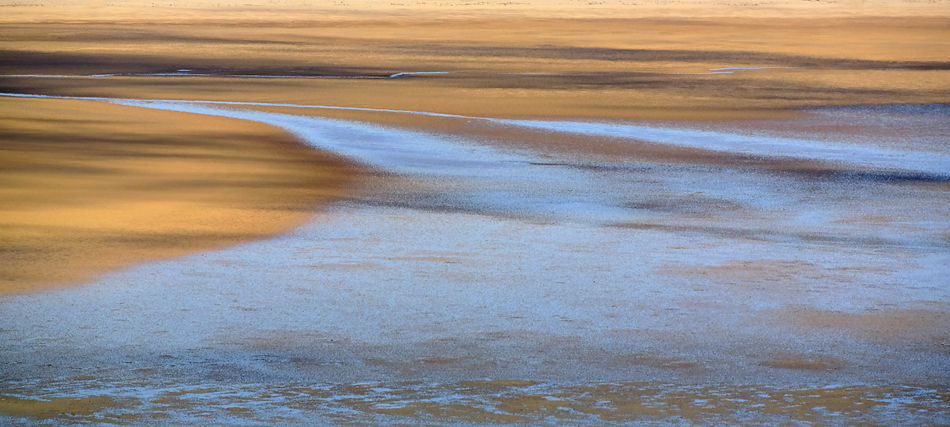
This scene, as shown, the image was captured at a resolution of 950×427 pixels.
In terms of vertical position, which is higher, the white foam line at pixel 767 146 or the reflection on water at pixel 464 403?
the reflection on water at pixel 464 403

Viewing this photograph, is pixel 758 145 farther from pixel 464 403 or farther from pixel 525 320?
pixel 464 403

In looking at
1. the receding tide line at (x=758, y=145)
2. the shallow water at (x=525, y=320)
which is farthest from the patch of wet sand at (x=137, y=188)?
the receding tide line at (x=758, y=145)

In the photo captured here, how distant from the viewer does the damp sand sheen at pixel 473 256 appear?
4500mm

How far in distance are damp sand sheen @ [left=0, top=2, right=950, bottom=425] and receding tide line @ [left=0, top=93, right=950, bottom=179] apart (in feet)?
0.22

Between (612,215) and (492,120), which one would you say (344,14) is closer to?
(492,120)

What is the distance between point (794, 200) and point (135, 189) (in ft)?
15.0

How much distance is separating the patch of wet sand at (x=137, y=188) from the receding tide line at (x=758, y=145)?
2860 mm

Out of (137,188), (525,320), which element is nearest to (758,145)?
(137,188)

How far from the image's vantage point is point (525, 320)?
5.40 m

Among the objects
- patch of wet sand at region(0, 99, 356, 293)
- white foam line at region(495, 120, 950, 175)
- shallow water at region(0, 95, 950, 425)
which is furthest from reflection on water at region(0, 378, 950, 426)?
white foam line at region(495, 120, 950, 175)

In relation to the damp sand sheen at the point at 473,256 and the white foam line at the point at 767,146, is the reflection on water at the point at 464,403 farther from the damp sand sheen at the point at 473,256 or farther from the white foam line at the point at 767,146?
the white foam line at the point at 767,146

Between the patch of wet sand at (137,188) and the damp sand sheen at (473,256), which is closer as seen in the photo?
the damp sand sheen at (473,256)

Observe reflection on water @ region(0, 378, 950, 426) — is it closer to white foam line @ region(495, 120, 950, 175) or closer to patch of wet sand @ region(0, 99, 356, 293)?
patch of wet sand @ region(0, 99, 356, 293)

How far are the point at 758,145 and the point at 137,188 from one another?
5965 mm
